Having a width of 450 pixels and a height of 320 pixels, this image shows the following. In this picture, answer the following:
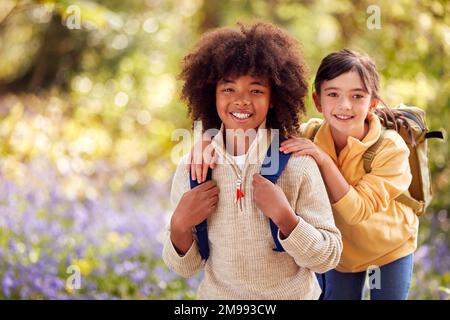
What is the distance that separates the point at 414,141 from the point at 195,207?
900 millimetres

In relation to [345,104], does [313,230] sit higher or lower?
lower

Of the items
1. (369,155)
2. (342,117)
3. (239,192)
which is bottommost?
(239,192)

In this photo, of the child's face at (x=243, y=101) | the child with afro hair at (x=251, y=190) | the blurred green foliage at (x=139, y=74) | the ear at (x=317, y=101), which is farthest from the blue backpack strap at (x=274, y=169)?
the blurred green foliage at (x=139, y=74)

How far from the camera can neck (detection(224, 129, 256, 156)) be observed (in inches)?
88.3

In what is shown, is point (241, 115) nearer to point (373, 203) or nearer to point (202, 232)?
point (202, 232)

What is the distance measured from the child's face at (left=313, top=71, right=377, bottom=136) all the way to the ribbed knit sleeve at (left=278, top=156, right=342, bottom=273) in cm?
25

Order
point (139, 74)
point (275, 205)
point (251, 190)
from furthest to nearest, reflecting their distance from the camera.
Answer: point (139, 74)
point (251, 190)
point (275, 205)

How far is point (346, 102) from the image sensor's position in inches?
92.4

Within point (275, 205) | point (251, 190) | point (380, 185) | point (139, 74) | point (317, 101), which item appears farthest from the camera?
point (139, 74)

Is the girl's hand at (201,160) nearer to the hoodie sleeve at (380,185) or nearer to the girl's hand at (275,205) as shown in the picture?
the girl's hand at (275,205)

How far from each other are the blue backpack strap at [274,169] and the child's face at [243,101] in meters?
0.12

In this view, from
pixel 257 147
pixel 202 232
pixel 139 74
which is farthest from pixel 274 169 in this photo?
pixel 139 74

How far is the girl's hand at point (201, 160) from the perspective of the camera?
7.32 ft

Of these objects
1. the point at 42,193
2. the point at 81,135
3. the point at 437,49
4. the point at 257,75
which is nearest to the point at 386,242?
the point at 257,75
